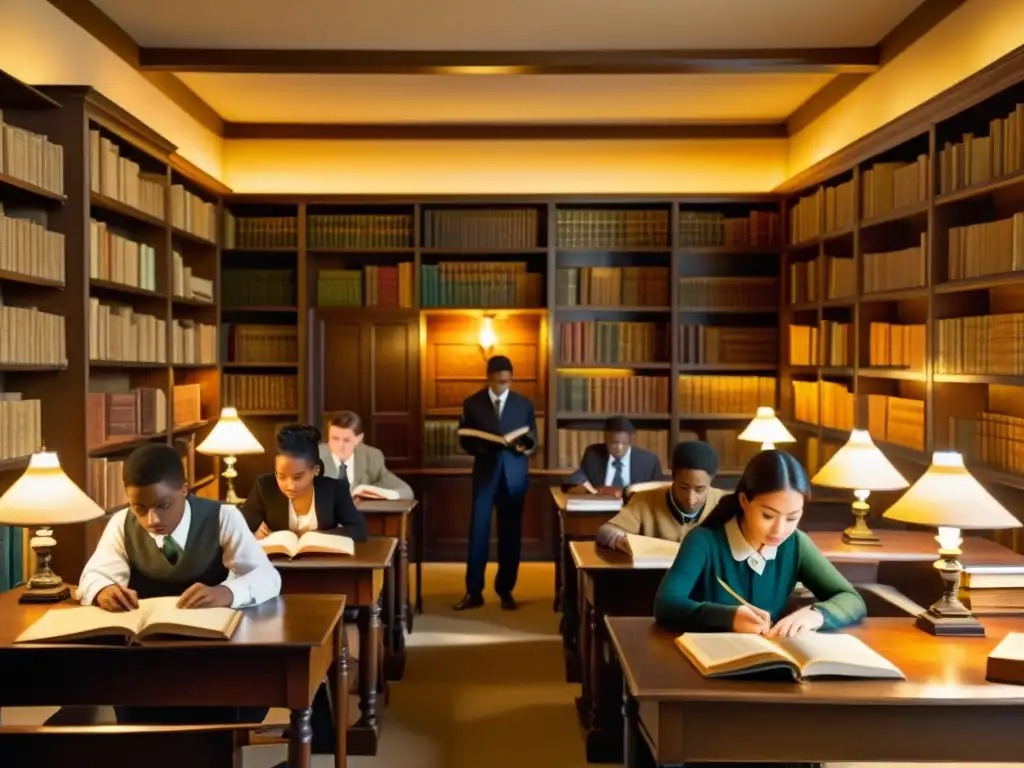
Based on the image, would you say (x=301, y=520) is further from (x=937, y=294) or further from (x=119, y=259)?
(x=937, y=294)

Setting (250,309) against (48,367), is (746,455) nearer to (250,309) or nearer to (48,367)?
(250,309)

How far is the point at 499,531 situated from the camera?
7.12 m

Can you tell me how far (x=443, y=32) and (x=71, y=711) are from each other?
436cm

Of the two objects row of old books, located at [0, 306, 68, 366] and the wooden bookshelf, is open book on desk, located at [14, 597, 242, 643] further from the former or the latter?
the wooden bookshelf

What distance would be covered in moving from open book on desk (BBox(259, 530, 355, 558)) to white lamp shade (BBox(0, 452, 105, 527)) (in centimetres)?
81

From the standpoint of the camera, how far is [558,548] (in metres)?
6.86

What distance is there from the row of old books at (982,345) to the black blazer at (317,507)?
284cm

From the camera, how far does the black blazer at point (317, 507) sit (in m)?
4.69

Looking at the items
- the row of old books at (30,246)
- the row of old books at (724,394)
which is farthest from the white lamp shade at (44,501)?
the row of old books at (724,394)

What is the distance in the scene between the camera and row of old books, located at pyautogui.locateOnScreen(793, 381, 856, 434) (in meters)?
6.71

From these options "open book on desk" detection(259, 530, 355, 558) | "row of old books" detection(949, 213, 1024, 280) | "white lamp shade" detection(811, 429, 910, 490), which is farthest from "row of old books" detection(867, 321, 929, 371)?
"open book on desk" detection(259, 530, 355, 558)

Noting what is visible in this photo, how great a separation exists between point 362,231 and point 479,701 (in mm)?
4429

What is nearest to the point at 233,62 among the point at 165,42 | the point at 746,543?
the point at 165,42

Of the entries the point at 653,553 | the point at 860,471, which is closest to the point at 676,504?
the point at 653,553
